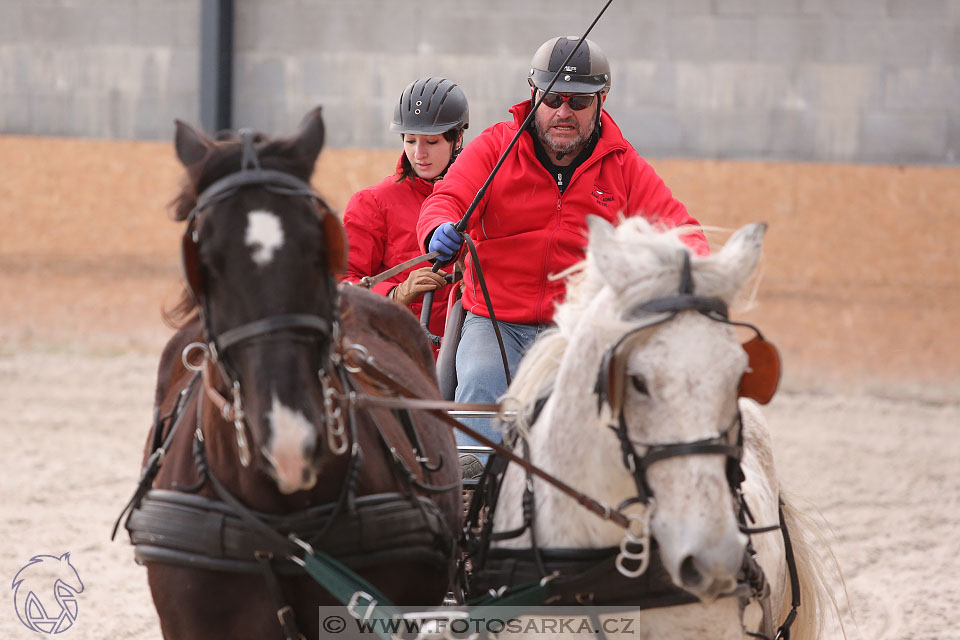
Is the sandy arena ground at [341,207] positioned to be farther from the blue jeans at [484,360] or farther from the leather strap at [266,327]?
the leather strap at [266,327]

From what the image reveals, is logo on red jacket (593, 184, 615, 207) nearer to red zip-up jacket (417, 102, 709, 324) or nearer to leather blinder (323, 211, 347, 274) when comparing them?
red zip-up jacket (417, 102, 709, 324)

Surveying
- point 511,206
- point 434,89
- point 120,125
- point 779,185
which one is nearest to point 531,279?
point 511,206

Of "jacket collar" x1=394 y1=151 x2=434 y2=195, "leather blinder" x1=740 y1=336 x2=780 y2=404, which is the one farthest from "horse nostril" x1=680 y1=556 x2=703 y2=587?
"jacket collar" x1=394 y1=151 x2=434 y2=195

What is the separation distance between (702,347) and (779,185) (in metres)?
6.37

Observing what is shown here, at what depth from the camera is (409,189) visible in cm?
379

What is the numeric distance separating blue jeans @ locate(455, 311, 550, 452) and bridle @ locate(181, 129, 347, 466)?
1.04 m

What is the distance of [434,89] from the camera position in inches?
143

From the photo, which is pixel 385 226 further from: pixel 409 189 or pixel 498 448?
pixel 498 448

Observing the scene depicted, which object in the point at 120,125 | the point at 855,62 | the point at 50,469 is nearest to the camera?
the point at 50,469

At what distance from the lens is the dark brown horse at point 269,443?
64.7 inches

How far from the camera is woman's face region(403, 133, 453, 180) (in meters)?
3.64

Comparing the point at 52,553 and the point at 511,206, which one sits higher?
the point at 511,206

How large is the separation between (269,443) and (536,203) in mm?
1491

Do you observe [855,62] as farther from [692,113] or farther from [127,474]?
[127,474]
